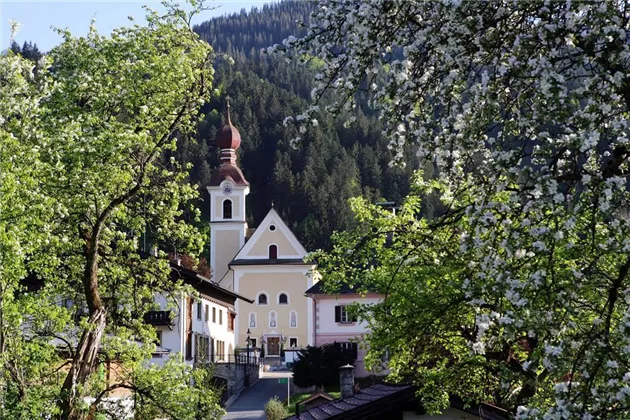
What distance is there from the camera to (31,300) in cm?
1522

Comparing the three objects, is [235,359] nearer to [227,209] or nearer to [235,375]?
[235,375]

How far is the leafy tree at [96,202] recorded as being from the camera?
15398mm

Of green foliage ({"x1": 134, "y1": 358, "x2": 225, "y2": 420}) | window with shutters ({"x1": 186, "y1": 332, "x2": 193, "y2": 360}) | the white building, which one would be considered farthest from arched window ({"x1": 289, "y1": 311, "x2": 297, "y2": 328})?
green foliage ({"x1": 134, "y1": 358, "x2": 225, "y2": 420})

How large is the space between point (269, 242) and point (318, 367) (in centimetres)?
3010

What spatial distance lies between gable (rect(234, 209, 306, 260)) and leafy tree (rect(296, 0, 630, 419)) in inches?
2707

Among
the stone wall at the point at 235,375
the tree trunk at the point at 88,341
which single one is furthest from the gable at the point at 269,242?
the tree trunk at the point at 88,341

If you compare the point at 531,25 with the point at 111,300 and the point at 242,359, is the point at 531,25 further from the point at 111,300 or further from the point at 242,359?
the point at 242,359

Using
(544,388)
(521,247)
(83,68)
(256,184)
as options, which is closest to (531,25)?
(521,247)

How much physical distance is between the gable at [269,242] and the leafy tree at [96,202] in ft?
189

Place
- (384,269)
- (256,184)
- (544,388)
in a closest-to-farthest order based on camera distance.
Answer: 1. (544,388)
2. (384,269)
3. (256,184)

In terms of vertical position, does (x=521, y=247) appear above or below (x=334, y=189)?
below

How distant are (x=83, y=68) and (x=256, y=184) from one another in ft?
394

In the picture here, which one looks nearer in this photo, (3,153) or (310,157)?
(3,153)

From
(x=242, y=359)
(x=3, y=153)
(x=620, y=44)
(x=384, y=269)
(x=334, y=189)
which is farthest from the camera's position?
(x=334, y=189)
